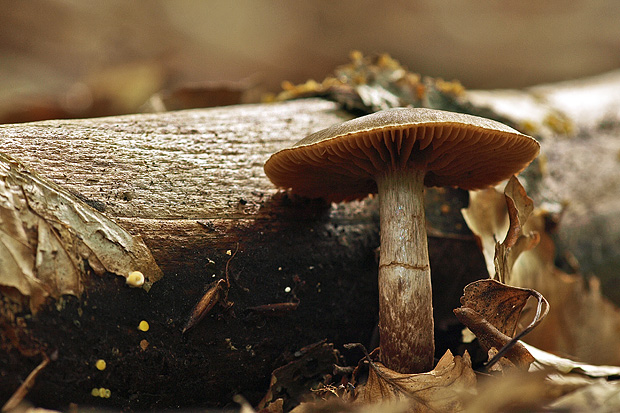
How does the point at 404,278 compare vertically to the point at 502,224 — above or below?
below

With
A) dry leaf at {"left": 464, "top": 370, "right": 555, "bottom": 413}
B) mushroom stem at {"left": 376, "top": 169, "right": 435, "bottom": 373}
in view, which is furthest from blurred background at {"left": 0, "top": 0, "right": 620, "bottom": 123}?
dry leaf at {"left": 464, "top": 370, "right": 555, "bottom": 413}

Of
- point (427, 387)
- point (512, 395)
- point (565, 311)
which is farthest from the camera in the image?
point (565, 311)

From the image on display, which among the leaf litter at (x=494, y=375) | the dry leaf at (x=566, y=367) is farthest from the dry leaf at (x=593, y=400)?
the dry leaf at (x=566, y=367)

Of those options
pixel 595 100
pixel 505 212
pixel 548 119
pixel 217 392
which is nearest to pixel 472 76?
pixel 595 100

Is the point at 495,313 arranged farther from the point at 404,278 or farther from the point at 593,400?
the point at 593,400

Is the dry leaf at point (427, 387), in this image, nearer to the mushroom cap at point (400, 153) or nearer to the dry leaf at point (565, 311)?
the mushroom cap at point (400, 153)

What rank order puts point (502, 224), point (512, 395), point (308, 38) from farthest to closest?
point (308, 38), point (502, 224), point (512, 395)

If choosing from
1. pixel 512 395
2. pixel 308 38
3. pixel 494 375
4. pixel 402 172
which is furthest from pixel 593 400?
pixel 308 38

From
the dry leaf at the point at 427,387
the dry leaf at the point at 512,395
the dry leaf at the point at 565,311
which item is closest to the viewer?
the dry leaf at the point at 512,395
